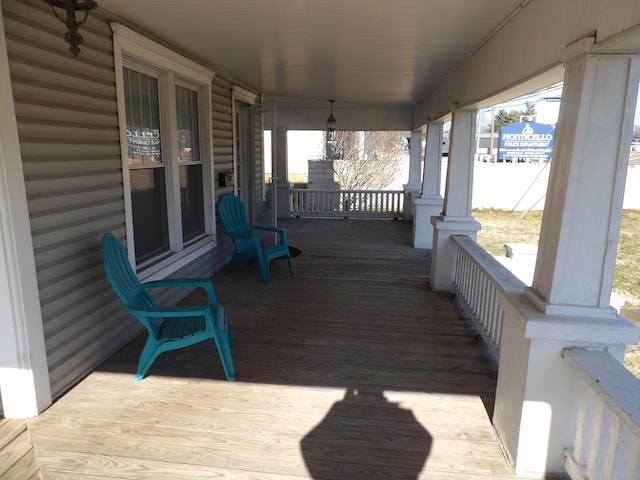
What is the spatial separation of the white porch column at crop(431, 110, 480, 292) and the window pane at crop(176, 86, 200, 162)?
2597 mm

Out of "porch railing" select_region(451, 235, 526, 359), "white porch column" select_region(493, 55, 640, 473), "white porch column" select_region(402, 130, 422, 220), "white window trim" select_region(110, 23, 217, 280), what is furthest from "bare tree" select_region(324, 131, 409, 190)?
"white porch column" select_region(493, 55, 640, 473)

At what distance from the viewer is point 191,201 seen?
4.68 meters

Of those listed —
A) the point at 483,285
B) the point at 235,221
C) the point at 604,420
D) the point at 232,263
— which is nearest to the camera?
the point at 604,420

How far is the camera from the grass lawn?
5.93m

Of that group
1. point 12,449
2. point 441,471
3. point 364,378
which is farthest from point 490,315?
point 12,449

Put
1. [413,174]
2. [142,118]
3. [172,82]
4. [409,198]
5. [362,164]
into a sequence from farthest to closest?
[362,164] → [413,174] → [409,198] → [172,82] → [142,118]

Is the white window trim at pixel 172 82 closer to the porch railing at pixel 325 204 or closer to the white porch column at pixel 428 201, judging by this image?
the white porch column at pixel 428 201

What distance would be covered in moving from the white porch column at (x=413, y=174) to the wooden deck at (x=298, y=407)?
222 inches

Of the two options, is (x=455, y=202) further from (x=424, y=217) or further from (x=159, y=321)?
(x=159, y=321)

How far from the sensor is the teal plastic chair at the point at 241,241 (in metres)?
4.85

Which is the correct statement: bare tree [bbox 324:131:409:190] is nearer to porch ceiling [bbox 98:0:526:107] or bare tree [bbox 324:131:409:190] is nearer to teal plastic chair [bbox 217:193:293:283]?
teal plastic chair [bbox 217:193:293:283]

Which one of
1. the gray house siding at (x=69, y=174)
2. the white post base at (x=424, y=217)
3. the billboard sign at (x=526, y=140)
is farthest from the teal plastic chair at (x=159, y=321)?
the billboard sign at (x=526, y=140)

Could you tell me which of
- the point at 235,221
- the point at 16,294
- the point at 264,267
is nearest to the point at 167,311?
the point at 16,294

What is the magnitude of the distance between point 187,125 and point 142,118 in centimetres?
89
